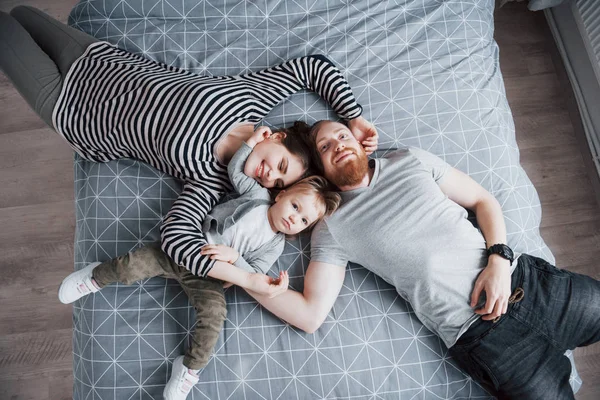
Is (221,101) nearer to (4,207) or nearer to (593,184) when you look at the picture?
(4,207)

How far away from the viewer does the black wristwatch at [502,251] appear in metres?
1.31

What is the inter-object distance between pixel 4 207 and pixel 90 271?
0.79 m

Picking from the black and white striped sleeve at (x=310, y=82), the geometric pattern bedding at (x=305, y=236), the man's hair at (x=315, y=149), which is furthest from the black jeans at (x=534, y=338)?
the black and white striped sleeve at (x=310, y=82)

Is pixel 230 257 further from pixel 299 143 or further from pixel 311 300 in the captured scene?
pixel 299 143

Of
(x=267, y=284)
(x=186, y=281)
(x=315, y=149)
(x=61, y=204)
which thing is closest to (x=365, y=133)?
(x=315, y=149)

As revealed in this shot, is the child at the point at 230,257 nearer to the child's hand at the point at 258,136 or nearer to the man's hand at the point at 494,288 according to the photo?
the child's hand at the point at 258,136

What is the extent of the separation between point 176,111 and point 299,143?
1.22 ft

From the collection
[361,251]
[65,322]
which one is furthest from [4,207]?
[361,251]

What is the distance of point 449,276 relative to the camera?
1.31m

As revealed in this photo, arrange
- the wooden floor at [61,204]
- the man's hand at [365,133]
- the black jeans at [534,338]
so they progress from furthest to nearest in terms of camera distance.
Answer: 1. the wooden floor at [61,204]
2. the man's hand at [365,133]
3. the black jeans at [534,338]

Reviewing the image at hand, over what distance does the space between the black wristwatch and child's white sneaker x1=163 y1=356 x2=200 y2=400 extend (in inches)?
34.9

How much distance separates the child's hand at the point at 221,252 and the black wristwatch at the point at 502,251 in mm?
711

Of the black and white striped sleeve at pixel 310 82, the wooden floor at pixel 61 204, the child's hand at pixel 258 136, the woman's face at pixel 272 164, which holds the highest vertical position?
the black and white striped sleeve at pixel 310 82

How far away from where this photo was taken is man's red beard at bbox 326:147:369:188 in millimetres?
1318
